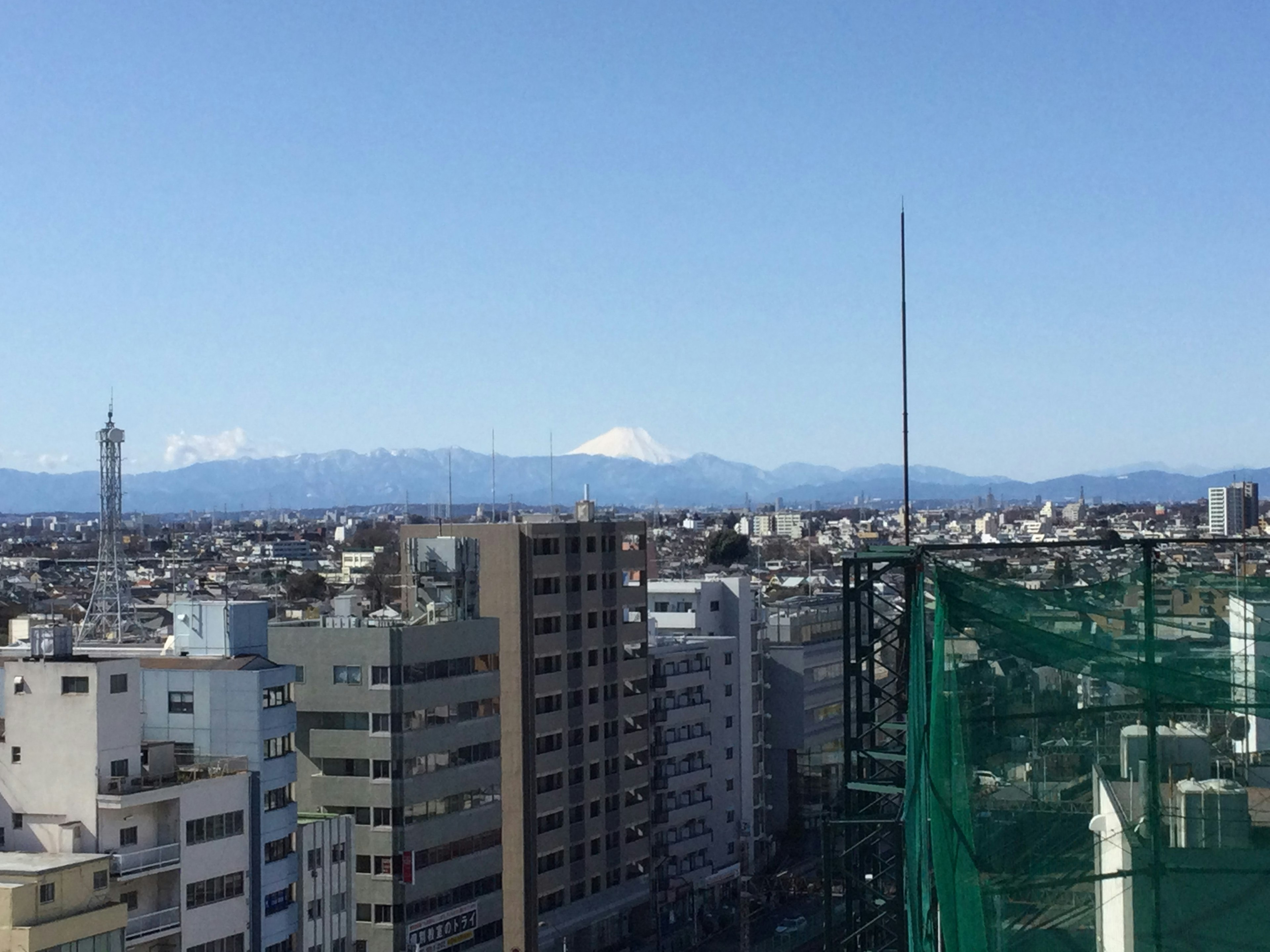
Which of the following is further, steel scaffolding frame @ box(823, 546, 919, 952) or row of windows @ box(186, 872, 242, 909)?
row of windows @ box(186, 872, 242, 909)

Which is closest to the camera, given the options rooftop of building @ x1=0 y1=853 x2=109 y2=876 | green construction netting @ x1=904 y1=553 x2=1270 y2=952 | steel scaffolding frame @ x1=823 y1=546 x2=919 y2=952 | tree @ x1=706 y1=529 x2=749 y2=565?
green construction netting @ x1=904 y1=553 x2=1270 y2=952

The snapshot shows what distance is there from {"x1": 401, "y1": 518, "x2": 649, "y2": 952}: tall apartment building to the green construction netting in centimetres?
1952

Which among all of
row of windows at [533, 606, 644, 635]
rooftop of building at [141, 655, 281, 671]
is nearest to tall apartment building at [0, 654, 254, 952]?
rooftop of building at [141, 655, 281, 671]

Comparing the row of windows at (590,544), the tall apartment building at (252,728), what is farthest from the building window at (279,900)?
the row of windows at (590,544)

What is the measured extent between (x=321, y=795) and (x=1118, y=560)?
13.9 metres

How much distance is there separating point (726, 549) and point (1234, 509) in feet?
85.0

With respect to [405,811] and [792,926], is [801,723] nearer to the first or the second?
[792,926]

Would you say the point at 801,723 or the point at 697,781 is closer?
the point at 697,781

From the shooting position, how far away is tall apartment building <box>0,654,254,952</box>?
49.8 feet

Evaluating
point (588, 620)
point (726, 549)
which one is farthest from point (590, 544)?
point (726, 549)

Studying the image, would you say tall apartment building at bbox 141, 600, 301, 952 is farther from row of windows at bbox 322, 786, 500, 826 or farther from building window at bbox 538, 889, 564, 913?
building window at bbox 538, 889, 564, 913

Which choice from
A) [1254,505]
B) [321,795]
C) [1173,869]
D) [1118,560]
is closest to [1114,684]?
[1173,869]

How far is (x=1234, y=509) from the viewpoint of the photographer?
258 ft

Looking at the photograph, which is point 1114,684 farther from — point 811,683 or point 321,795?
point 811,683
